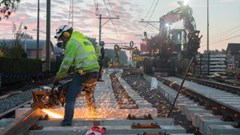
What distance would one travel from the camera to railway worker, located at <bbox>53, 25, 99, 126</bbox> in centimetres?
676

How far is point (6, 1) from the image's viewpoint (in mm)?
14875

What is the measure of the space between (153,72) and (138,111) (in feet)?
85.0

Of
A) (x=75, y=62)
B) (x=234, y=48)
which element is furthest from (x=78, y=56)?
(x=234, y=48)

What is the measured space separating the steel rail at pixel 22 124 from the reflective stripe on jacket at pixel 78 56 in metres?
0.81

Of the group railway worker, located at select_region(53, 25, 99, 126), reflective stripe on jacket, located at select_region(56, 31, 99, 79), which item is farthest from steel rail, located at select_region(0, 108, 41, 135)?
reflective stripe on jacket, located at select_region(56, 31, 99, 79)

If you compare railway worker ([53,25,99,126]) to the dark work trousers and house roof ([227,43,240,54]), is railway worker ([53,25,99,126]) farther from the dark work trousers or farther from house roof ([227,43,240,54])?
house roof ([227,43,240,54])

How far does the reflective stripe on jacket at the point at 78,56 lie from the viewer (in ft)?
22.1

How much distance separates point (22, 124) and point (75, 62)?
137 cm

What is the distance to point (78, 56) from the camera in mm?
6840

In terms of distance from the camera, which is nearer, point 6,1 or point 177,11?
point 6,1

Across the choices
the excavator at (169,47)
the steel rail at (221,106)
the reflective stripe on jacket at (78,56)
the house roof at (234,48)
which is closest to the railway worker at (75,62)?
the reflective stripe on jacket at (78,56)

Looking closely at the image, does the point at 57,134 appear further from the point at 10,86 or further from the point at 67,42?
the point at 10,86

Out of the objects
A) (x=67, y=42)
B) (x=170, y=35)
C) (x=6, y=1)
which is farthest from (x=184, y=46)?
(x=67, y=42)

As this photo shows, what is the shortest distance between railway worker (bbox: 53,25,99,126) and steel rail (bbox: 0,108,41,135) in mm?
539
